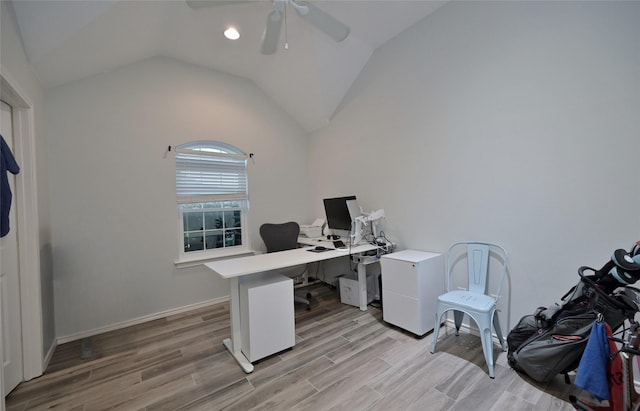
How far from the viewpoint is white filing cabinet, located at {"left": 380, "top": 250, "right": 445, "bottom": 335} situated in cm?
251

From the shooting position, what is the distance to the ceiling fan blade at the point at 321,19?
1.98 m

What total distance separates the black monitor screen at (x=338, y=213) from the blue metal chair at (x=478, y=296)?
1.27 meters

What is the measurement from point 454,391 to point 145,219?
3.41 m

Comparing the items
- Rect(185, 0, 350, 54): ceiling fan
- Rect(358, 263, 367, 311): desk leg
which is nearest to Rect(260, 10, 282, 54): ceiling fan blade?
Rect(185, 0, 350, 54): ceiling fan

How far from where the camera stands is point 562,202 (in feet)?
6.63

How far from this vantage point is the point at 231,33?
9.66ft

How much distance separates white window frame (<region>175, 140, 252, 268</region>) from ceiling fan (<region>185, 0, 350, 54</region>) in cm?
170

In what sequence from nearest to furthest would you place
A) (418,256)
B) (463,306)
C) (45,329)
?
(463,306), (45,329), (418,256)

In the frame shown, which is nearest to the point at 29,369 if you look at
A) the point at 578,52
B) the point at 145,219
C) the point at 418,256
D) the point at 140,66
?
the point at 145,219

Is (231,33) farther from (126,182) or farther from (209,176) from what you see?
(126,182)

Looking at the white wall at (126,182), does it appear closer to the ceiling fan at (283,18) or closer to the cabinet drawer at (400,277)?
the ceiling fan at (283,18)

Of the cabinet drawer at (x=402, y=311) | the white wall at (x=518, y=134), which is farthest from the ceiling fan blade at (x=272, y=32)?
the cabinet drawer at (x=402, y=311)

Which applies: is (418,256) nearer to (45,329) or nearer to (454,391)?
(454,391)

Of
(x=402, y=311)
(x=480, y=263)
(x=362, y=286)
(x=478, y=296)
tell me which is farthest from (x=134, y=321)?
(x=480, y=263)
